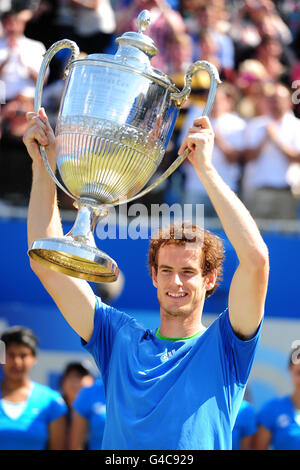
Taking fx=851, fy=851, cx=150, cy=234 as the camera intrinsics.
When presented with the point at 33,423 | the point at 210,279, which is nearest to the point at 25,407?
the point at 33,423

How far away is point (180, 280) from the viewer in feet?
8.67

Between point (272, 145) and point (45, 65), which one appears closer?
point (45, 65)

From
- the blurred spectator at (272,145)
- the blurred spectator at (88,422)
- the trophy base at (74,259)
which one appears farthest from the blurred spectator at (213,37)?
the trophy base at (74,259)

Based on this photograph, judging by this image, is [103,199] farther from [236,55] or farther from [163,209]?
[236,55]

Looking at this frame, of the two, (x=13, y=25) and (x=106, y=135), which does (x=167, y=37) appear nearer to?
(x=13, y=25)

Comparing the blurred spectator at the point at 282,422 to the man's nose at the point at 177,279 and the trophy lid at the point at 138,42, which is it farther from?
the trophy lid at the point at 138,42

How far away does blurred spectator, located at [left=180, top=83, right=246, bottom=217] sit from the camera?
6125 mm

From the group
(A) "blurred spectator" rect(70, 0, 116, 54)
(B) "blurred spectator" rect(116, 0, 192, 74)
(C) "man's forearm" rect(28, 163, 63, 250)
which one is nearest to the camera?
(C) "man's forearm" rect(28, 163, 63, 250)

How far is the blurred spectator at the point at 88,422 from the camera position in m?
4.80

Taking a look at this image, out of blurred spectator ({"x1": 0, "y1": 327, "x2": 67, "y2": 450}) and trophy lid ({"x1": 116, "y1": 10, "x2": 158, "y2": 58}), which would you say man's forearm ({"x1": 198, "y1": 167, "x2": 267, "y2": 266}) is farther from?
blurred spectator ({"x1": 0, "y1": 327, "x2": 67, "y2": 450})

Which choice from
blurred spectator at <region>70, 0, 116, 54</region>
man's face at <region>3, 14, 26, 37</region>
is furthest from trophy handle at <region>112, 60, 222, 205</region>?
blurred spectator at <region>70, 0, 116, 54</region>

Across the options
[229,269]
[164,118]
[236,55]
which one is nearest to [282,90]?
[236,55]

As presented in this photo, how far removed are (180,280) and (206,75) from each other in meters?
4.19

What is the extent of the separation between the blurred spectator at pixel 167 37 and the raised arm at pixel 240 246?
163 inches
